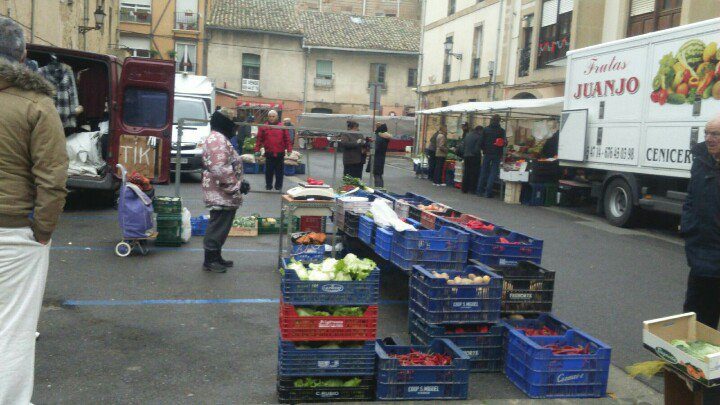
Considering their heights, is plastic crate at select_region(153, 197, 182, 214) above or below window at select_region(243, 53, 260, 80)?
below

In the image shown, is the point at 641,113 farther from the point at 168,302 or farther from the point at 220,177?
the point at 168,302

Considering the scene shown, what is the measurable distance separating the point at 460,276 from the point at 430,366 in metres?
1.23

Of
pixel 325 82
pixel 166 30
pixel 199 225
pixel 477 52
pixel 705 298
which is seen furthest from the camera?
pixel 325 82

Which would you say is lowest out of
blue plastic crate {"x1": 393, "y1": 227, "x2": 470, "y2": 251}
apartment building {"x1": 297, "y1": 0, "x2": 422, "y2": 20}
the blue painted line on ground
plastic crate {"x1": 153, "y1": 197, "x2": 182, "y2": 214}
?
the blue painted line on ground

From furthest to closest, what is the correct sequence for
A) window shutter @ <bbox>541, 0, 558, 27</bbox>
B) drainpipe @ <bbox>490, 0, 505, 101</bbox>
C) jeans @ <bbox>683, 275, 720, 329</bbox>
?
drainpipe @ <bbox>490, 0, 505, 101</bbox>, window shutter @ <bbox>541, 0, 558, 27</bbox>, jeans @ <bbox>683, 275, 720, 329</bbox>

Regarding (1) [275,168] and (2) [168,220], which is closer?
(2) [168,220]

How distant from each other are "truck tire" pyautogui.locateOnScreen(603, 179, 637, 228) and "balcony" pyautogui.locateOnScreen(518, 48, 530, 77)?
11.1 metres

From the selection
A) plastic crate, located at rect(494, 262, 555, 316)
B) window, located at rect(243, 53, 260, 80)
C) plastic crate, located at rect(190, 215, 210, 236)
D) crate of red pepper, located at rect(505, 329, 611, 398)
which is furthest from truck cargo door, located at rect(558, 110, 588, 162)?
window, located at rect(243, 53, 260, 80)

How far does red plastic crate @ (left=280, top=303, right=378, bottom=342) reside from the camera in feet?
14.6

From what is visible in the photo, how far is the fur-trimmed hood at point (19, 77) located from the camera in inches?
137

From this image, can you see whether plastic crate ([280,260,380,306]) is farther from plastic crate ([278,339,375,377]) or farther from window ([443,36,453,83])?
window ([443,36,453,83])

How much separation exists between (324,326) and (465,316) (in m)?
1.24

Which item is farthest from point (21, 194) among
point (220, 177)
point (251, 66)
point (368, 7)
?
point (368, 7)

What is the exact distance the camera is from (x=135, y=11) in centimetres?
4103
